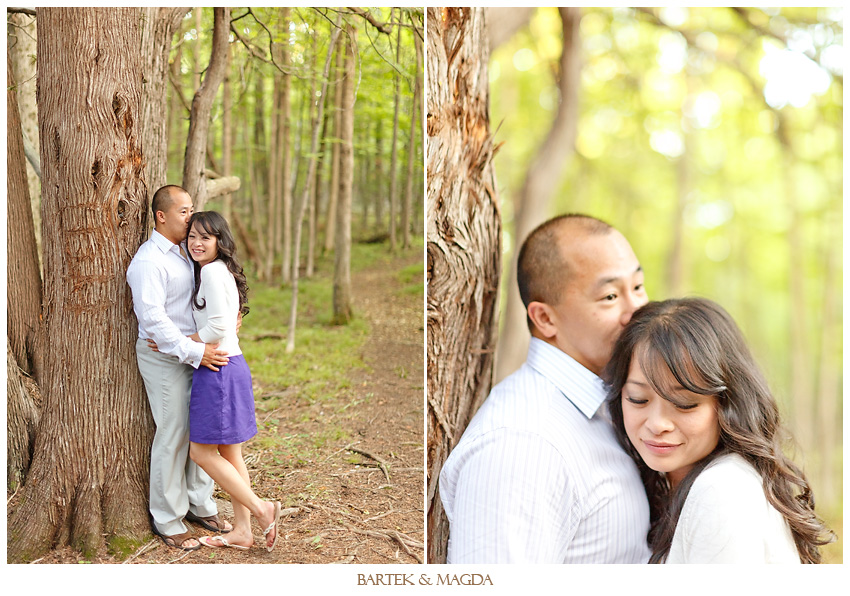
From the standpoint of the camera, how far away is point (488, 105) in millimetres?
2484

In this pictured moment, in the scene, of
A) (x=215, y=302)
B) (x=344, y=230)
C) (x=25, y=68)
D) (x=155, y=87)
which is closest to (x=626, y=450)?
(x=215, y=302)

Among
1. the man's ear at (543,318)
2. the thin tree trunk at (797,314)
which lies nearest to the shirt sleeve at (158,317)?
the man's ear at (543,318)

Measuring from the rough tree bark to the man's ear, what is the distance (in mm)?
2213

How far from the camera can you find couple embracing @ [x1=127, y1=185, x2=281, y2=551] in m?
2.14

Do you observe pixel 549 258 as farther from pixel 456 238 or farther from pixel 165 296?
pixel 165 296

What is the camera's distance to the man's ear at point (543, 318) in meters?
2.05

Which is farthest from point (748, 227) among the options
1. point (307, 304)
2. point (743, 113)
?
point (307, 304)

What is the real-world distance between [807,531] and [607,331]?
0.88 m

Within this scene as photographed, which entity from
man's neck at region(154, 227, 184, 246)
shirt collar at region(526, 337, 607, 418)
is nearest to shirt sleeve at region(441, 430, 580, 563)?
shirt collar at region(526, 337, 607, 418)

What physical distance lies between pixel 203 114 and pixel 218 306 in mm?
1138

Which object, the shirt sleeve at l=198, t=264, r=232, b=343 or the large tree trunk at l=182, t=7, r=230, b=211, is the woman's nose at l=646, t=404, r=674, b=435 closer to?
the shirt sleeve at l=198, t=264, r=232, b=343

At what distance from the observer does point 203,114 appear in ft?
9.04
